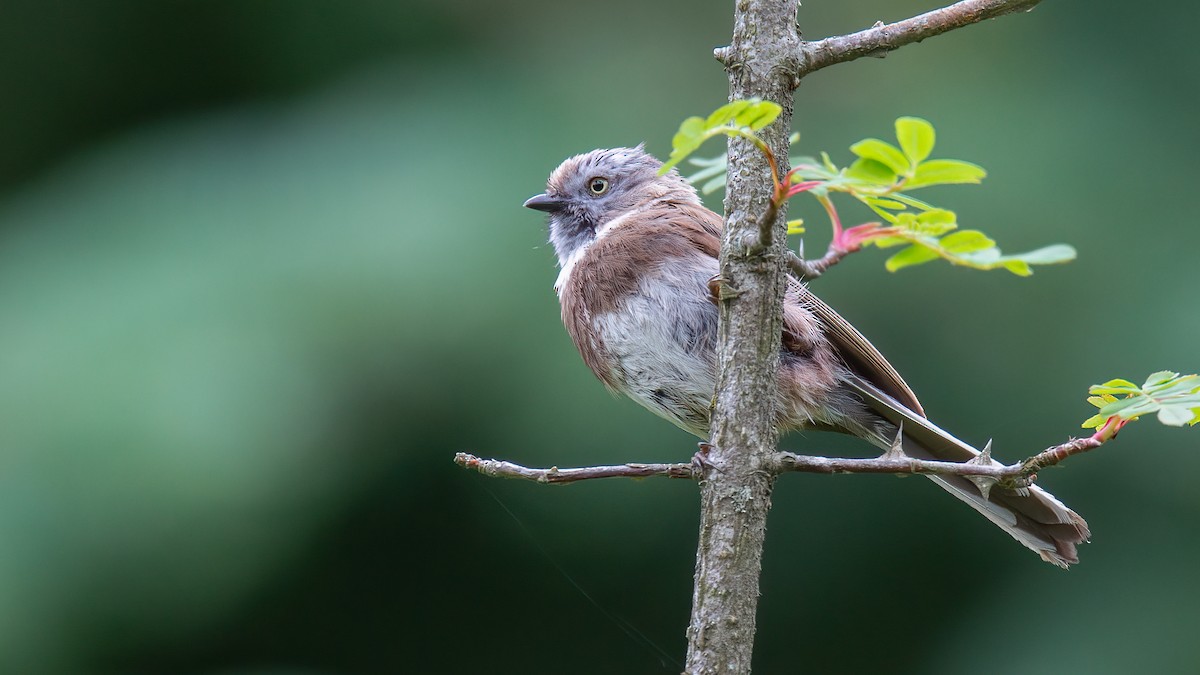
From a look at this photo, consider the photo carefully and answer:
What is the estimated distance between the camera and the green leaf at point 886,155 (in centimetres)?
146

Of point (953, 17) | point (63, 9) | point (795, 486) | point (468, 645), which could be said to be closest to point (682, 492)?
point (795, 486)

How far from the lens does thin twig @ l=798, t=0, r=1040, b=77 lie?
178 cm

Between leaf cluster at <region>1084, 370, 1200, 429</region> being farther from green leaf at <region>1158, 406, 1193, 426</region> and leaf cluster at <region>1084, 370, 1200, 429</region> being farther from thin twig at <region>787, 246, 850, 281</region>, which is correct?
thin twig at <region>787, 246, 850, 281</region>

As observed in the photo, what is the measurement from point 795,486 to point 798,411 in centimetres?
147

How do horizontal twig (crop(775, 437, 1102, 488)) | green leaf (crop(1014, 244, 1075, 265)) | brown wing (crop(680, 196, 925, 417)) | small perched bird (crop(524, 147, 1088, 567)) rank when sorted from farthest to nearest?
brown wing (crop(680, 196, 925, 417)) → small perched bird (crop(524, 147, 1088, 567)) → horizontal twig (crop(775, 437, 1102, 488)) → green leaf (crop(1014, 244, 1075, 265))

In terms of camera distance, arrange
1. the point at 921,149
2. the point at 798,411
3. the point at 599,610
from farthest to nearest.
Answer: the point at 599,610
the point at 798,411
the point at 921,149

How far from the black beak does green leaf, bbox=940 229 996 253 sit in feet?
8.08

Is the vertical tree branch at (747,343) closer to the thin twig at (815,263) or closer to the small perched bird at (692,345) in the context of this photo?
the thin twig at (815,263)

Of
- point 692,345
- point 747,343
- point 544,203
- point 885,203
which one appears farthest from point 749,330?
point 544,203

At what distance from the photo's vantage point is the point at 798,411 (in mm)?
3027

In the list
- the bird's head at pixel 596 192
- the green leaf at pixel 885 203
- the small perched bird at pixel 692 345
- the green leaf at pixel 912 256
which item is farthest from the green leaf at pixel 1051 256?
the bird's head at pixel 596 192

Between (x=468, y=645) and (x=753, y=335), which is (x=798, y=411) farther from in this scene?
(x=468, y=645)

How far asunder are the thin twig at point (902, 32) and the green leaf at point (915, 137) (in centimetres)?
42

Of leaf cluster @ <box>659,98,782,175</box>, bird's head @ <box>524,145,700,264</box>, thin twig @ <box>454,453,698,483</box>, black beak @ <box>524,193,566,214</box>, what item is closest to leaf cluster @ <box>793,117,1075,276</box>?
leaf cluster @ <box>659,98,782,175</box>
